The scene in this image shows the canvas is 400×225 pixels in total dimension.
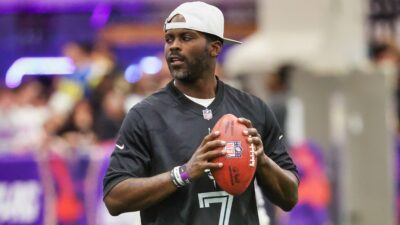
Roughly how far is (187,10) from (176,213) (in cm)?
97

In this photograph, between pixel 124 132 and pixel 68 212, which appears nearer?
pixel 124 132

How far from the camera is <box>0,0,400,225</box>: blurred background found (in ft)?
42.4

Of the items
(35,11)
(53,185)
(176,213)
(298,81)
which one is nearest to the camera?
(176,213)

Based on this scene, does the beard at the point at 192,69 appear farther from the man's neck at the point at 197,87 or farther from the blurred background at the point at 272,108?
the blurred background at the point at 272,108

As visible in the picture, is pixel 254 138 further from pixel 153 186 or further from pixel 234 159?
pixel 153 186

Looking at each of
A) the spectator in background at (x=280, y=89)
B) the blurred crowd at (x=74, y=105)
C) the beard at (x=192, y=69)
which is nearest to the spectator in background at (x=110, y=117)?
the blurred crowd at (x=74, y=105)

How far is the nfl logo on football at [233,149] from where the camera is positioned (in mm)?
5891

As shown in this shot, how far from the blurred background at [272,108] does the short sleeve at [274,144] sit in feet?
16.4

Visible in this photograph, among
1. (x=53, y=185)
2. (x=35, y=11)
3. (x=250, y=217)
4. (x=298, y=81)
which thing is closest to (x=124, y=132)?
(x=250, y=217)

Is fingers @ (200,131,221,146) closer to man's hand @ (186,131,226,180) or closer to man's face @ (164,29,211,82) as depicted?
man's hand @ (186,131,226,180)

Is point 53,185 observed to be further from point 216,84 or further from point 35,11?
point 35,11

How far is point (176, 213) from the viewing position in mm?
6141

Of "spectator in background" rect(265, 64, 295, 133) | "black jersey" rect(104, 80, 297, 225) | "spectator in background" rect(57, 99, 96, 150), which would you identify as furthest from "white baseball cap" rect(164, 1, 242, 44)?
"spectator in background" rect(57, 99, 96, 150)

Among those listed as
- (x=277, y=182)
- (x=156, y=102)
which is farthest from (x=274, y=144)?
(x=156, y=102)
